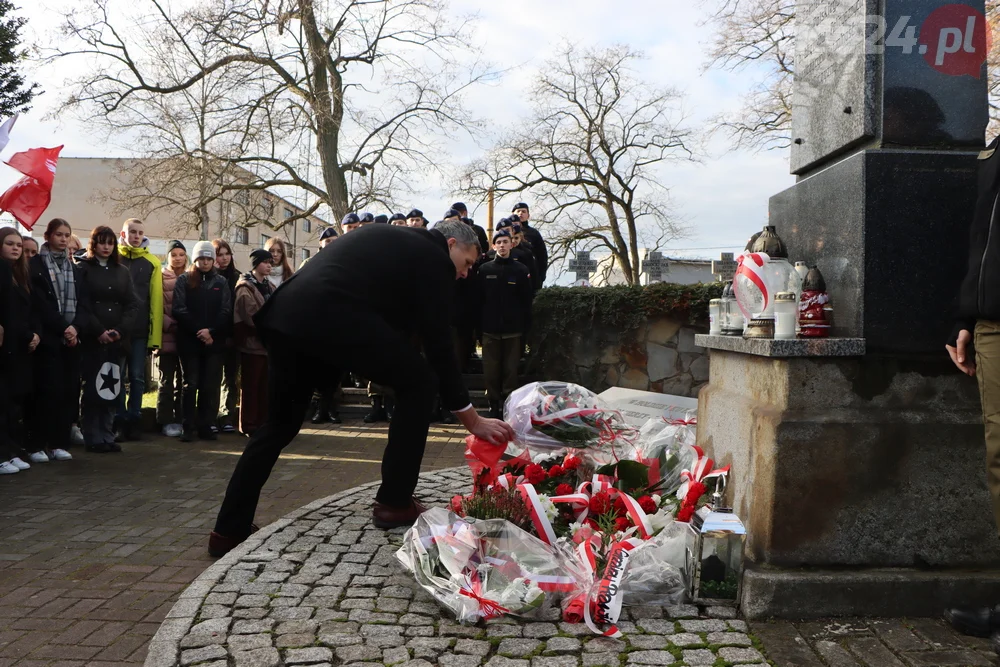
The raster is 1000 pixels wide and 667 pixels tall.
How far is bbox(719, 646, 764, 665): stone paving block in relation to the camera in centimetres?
270

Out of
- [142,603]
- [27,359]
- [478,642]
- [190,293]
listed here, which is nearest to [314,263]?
[142,603]

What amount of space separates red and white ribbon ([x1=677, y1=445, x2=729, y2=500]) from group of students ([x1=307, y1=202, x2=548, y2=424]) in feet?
16.2

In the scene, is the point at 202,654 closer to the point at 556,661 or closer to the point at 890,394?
the point at 556,661

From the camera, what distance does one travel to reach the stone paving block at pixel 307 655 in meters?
2.70

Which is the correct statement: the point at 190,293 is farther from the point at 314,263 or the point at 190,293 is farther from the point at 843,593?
the point at 843,593

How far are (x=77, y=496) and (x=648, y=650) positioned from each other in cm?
449

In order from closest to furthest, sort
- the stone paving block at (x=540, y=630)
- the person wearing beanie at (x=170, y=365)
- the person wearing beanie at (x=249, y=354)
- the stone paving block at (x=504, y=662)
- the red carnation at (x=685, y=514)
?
the stone paving block at (x=504, y=662), the stone paving block at (x=540, y=630), the red carnation at (x=685, y=514), the person wearing beanie at (x=170, y=365), the person wearing beanie at (x=249, y=354)

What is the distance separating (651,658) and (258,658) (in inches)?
50.1

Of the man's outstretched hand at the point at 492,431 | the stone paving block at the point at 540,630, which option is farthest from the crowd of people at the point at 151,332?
the stone paving block at the point at 540,630

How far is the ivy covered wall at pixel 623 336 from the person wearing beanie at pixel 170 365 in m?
3.92

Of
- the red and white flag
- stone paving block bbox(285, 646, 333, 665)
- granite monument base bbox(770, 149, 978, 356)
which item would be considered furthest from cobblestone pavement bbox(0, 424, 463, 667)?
granite monument base bbox(770, 149, 978, 356)

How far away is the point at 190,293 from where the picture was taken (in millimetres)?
8266

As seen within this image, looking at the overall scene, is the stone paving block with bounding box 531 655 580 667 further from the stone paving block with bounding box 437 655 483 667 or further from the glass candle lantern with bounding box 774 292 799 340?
the glass candle lantern with bounding box 774 292 799 340

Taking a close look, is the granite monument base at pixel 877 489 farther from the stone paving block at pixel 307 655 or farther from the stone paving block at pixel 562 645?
the stone paving block at pixel 307 655
